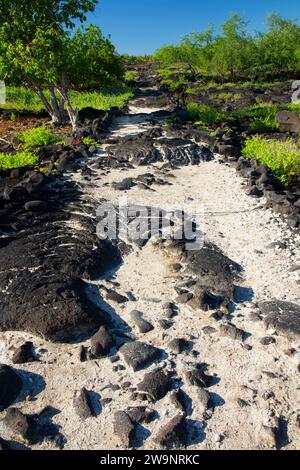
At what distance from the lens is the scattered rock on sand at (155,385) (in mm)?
3562

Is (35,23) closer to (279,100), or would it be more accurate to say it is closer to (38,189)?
(38,189)

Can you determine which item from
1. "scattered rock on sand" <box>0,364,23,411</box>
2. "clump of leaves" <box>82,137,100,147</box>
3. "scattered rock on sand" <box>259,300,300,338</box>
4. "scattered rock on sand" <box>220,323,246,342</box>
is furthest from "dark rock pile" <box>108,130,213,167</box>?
"scattered rock on sand" <box>0,364,23,411</box>

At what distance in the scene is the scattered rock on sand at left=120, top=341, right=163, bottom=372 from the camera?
3.88m

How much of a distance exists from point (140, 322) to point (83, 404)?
3.85 ft

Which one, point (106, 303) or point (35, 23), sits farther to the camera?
point (35, 23)

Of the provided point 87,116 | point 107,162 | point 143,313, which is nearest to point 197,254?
point 143,313

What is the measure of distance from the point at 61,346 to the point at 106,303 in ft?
2.68

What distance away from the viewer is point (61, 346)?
4.08 meters

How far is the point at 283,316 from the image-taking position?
4.43 metres

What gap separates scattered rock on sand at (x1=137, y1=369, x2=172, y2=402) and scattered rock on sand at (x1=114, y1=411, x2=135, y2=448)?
0.29 meters

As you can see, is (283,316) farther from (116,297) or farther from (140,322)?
(116,297)

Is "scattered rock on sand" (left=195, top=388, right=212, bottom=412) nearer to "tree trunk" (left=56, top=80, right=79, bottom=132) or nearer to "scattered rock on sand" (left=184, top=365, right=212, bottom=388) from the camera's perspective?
"scattered rock on sand" (left=184, top=365, right=212, bottom=388)

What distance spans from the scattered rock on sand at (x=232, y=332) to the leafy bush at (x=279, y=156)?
4.85 m

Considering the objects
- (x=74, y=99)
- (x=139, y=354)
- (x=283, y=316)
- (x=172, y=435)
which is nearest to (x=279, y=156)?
(x=283, y=316)
